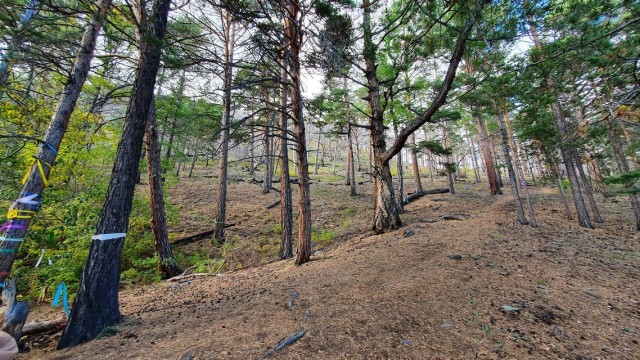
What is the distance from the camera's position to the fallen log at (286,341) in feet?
8.88

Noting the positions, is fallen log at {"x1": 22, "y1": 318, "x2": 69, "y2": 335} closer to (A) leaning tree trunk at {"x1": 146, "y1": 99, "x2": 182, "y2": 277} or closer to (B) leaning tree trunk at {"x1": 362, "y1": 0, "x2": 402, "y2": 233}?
(A) leaning tree trunk at {"x1": 146, "y1": 99, "x2": 182, "y2": 277}

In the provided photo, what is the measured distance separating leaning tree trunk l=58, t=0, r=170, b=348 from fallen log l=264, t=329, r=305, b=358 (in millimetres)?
2793

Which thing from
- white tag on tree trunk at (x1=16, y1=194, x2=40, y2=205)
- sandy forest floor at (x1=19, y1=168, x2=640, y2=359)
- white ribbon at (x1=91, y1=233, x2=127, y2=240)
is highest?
white tag on tree trunk at (x1=16, y1=194, x2=40, y2=205)

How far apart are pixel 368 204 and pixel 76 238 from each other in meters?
12.6

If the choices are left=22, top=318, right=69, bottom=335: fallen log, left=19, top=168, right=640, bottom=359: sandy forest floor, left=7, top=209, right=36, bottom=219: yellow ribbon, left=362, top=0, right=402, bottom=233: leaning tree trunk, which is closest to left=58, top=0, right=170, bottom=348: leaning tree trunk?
left=19, top=168, right=640, bottom=359: sandy forest floor

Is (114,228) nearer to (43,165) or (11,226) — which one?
(11,226)

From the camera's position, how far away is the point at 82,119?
7578 mm

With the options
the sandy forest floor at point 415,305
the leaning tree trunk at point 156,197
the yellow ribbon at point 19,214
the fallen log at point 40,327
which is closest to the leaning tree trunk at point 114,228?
the sandy forest floor at point 415,305

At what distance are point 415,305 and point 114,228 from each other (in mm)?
4627

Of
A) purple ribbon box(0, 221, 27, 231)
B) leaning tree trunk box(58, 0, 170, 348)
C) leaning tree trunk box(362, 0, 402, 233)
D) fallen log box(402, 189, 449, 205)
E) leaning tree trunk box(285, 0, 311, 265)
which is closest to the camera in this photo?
leaning tree trunk box(58, 0, 170, 348)

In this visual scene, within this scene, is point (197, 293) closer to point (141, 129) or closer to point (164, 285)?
point (164, 285)

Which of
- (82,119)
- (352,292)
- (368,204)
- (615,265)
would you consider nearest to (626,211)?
(615,265)

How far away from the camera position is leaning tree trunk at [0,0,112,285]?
3.87 meters

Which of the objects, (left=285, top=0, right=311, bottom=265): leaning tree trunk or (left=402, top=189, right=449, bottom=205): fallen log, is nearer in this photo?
(left=285, top=0, right=311, bottom=265): leaning tree trunk
